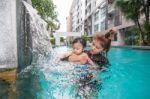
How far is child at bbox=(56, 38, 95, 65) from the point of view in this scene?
4324 millimetres

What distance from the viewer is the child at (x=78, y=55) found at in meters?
4.32

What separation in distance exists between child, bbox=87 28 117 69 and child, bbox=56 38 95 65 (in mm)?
134

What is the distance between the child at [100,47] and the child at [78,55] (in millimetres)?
134

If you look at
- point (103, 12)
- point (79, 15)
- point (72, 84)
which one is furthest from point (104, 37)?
point (79, 15)

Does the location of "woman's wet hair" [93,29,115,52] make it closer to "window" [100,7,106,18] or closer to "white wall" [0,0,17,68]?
"white wall" [0,0,17,68]

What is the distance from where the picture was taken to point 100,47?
443 cm

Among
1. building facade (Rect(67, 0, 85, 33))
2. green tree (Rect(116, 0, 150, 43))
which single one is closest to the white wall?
green tree (Rect(116, 0, 150, 43))

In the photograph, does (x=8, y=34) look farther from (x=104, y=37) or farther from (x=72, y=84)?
(x=104, y=37)

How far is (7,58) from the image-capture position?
7.18m

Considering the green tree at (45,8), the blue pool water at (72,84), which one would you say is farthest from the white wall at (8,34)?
the green tree at (45,8)

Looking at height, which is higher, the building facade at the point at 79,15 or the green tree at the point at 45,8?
the building facade at the point at 79,15

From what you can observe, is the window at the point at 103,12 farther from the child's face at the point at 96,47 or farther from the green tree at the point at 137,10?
the child's face at the point at 96,47

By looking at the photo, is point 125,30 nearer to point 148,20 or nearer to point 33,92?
point 148,20

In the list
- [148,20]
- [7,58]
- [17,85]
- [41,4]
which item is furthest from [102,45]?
[41,4]
